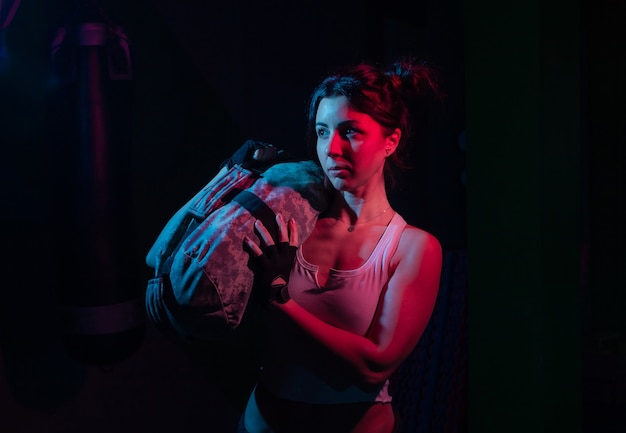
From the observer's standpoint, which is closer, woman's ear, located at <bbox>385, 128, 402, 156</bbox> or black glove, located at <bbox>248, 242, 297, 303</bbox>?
black glove, located at <bbox>248, 242, 297, 303</bbox>

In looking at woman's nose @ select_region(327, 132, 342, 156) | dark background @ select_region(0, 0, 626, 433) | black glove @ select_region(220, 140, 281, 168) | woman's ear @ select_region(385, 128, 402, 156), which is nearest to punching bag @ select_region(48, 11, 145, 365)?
dark background @ select_region(0, 0, 626, 433)

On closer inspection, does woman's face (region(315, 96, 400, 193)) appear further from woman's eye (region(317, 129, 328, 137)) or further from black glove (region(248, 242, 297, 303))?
black glove (region(248, 242, 297, 303))

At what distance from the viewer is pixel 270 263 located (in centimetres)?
139

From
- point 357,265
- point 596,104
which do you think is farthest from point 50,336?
point 596,104

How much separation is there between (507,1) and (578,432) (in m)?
1.60

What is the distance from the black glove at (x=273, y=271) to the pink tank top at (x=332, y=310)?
0.11 m

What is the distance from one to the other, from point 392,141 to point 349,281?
0.36 metres

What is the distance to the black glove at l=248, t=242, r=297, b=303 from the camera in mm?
1383

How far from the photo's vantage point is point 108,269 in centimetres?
170

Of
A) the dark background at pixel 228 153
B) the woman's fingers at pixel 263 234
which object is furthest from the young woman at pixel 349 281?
the dark background at pixel 228 153

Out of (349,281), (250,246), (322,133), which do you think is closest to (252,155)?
(322,133)

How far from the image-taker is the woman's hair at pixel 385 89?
1472 millimetres

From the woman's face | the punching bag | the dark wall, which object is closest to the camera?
the woman's face

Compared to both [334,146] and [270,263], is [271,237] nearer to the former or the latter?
[270,263]
